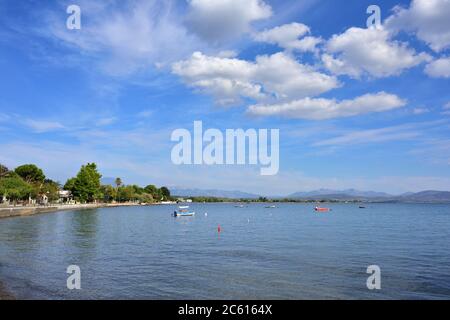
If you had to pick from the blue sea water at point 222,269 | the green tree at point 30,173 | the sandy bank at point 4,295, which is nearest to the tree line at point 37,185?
the green tree at point 30,173

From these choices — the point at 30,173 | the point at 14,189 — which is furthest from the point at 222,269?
the point at 30,173

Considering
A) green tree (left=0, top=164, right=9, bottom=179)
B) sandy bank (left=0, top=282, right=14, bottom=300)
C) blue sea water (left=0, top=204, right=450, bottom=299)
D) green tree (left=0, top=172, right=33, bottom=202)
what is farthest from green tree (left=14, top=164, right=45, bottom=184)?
sandy bank (left=0, top=282, right=14, bottom=300)

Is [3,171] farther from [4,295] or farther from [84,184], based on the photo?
[4,295]

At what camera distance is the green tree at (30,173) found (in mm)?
145375

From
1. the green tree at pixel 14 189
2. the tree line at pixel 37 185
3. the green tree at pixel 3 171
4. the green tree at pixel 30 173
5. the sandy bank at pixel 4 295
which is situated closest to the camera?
the sandy bank at pixel 4 295

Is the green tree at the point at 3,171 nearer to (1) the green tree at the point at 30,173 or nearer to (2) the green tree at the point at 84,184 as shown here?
(1) the green tree at the point at 30,173

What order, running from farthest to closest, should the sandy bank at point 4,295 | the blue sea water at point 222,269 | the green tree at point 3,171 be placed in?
the green tree at point 3,171 < the blue sea water at point 222,269 < the sandy bank at point 4,295

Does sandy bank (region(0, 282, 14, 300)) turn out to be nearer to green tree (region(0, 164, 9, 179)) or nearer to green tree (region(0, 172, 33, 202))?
green tree (region(0, 172, 33, 202))

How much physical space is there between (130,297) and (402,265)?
21058 mm

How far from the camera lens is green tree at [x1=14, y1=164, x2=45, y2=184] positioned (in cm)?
14538

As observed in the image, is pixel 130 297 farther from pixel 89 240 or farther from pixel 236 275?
pixel 89 240
